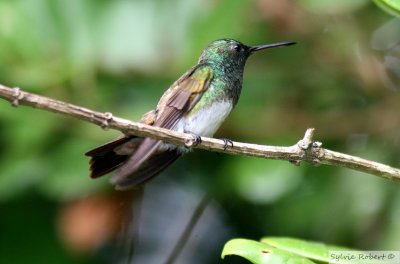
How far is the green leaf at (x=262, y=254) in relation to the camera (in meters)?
2.23

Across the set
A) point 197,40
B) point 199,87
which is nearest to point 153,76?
point 197,40

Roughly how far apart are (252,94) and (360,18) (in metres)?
0.86

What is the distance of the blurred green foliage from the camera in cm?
418

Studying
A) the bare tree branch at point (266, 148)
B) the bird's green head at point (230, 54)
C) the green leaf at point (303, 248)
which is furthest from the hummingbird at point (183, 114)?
the green leaf at point (303, 248)

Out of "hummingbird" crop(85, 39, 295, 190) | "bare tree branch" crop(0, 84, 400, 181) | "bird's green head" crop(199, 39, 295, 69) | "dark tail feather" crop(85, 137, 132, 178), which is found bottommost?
"bare tree branch" crop(0, 84, 400, 181)

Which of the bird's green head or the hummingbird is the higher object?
the bird's green head

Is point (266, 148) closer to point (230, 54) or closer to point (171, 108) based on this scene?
point (171, 108)

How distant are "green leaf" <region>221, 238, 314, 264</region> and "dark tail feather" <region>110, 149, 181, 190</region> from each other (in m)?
0.75

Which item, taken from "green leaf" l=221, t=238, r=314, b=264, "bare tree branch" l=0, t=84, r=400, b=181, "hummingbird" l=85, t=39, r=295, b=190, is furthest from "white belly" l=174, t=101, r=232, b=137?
"green leaf" l=221, t=238, r=314, b=264

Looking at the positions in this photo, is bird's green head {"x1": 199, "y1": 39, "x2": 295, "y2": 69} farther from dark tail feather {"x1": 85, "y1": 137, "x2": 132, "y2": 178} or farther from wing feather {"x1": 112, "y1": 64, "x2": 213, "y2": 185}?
dark tail feather {"x1": 85, "y1": 137, "x2": 132, "y2": 178}

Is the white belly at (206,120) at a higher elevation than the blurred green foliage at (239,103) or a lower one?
lower

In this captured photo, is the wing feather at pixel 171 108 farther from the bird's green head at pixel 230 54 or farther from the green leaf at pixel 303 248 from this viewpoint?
the green leaf at pixel 303 248

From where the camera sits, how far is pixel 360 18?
183 inches

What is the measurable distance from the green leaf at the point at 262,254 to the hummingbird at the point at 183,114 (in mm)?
723
